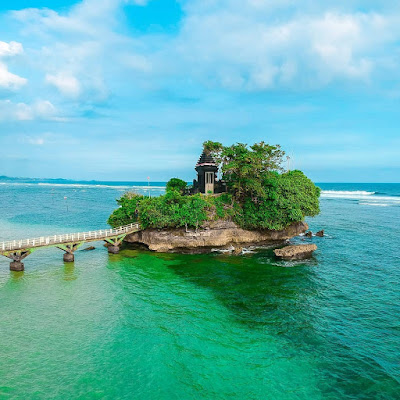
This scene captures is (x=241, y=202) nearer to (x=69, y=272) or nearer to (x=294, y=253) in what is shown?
(x=294, y=253)

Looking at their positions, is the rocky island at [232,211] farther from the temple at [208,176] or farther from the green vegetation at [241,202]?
the temple at [208,176]

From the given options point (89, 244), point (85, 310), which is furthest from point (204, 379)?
point (89, 244)

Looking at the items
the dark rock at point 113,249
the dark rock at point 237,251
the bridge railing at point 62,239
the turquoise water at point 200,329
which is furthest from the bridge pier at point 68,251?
the dark rock at point 237,251

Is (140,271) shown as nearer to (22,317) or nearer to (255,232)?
(22,317)

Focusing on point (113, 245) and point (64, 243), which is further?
point (113, 245)

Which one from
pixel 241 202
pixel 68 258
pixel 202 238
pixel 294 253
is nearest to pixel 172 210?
pixel 202 238

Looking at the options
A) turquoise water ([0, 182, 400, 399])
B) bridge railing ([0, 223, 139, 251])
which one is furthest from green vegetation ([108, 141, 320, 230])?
turquoise water ([0, 182, 400, 399])
